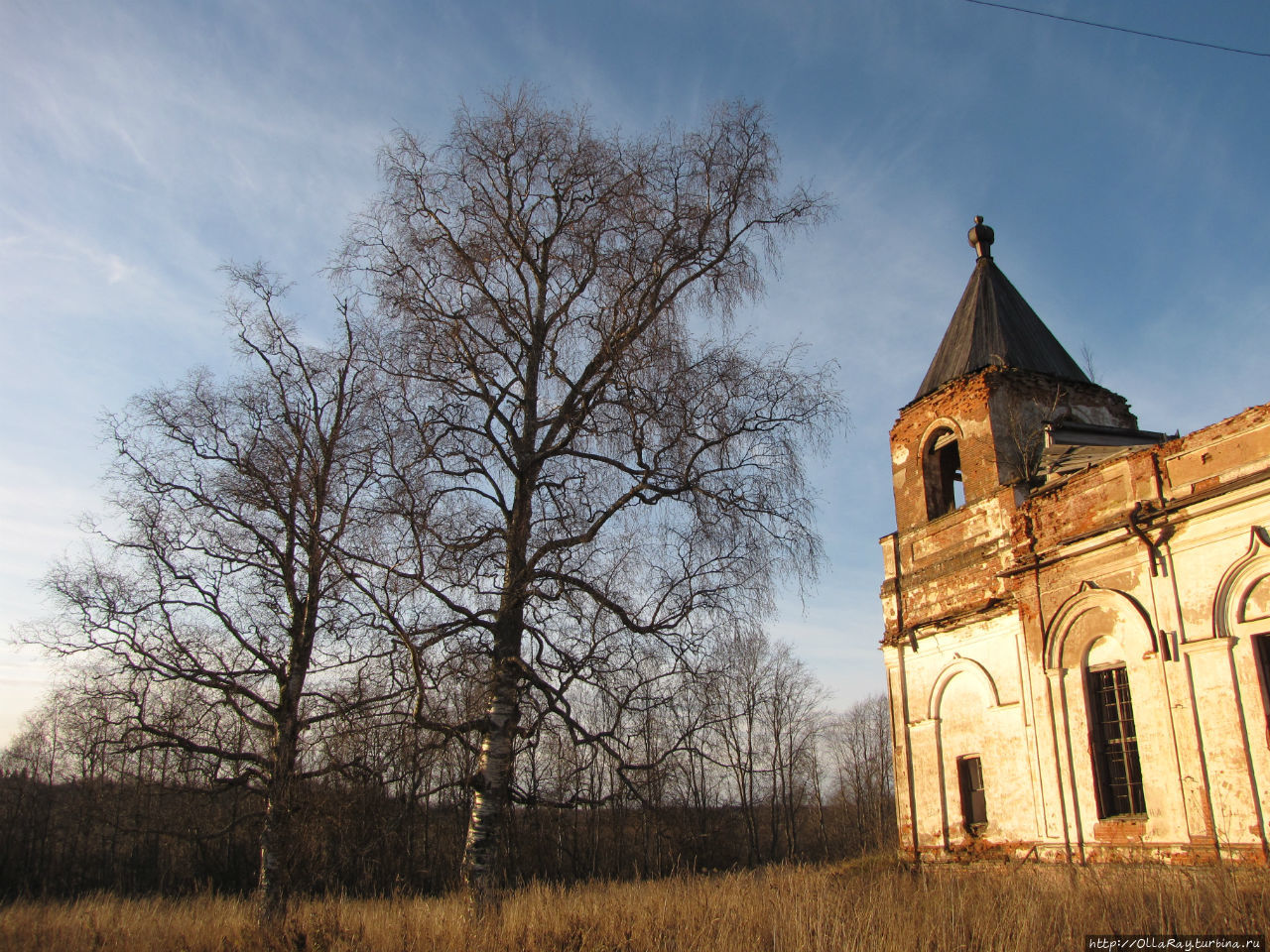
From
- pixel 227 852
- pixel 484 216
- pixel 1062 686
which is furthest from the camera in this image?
pixel 227 852

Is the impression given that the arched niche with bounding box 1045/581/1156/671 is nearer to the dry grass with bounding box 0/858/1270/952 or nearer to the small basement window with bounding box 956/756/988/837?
the small basement window with bounding box 956/756/988/837

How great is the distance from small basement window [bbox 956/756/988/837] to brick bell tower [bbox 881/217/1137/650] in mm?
2487

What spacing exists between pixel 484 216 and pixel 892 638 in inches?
460

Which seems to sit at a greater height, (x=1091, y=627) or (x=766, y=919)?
(x=1091, y=627)

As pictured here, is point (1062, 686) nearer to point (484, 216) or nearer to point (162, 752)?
point (484, 216)

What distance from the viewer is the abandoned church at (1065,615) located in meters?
10.8

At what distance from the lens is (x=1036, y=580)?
45.8ft

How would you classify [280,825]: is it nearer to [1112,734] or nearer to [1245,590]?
[1112,734]

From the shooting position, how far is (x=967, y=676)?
1531cm

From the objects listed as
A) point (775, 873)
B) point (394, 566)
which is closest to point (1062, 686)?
point (775, 873)

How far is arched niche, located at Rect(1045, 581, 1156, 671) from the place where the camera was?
39.7 ft

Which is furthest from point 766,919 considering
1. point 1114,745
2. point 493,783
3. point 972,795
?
point 972,795

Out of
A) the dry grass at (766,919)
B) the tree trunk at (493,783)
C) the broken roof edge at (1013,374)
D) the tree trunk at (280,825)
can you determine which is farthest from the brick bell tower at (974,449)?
the tree trunk at (280,825)

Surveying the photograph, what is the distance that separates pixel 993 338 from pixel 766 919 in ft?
44.9
